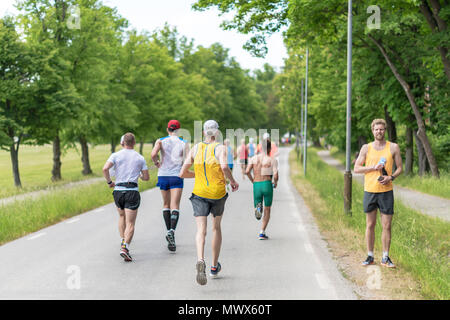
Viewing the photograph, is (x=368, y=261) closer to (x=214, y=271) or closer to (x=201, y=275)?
(x=214, y=271)

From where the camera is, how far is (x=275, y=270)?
22.1ft

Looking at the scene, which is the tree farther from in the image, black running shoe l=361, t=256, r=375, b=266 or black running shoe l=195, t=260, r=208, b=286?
black running shoe l=361, t=256, r=375, b=266

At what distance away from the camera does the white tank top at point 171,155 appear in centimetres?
802

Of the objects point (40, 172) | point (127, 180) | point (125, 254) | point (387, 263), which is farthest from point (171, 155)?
point (40, 172)

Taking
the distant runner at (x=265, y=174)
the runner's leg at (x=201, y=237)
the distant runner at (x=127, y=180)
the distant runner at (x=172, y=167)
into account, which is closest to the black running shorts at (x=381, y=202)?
the runner's leg at (x=201, y=237)

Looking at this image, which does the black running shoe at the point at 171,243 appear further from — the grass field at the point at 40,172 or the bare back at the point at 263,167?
the grass field at the point at 40,172

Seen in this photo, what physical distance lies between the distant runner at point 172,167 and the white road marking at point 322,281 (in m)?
2.51

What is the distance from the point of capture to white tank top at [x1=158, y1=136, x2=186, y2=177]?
802cm

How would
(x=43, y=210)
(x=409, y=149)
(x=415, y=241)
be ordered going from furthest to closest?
(x=409, y=149) → (x=43, y=210) → (x=415, y=241)

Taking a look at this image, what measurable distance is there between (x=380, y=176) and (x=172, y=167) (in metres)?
3.21

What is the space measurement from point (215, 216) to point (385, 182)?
2248mm

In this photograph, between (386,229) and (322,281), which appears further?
(386,229)

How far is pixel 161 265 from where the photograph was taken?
7059 mm
